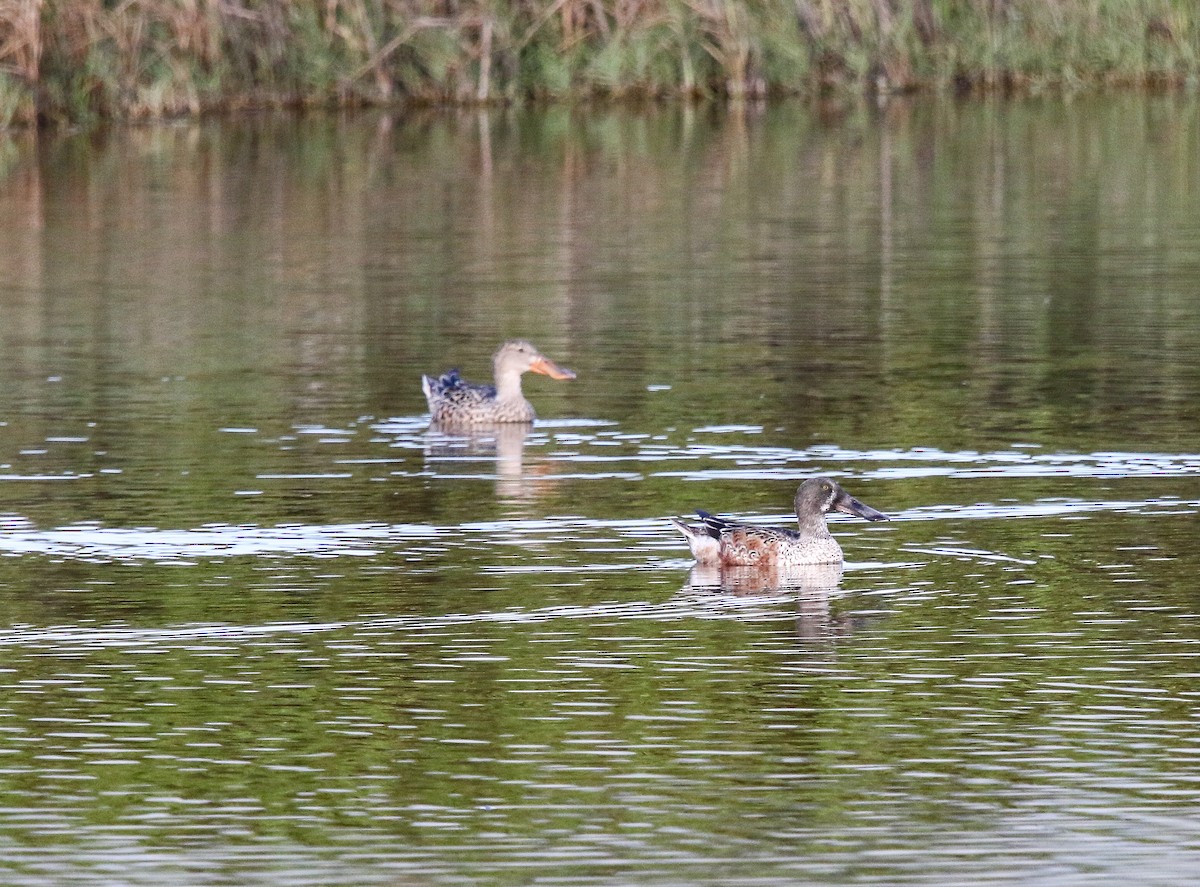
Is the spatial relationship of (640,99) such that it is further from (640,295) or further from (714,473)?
(714,473)

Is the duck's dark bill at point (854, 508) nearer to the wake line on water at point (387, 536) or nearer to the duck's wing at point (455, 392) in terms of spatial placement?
the wake line on water at point (387, 536)

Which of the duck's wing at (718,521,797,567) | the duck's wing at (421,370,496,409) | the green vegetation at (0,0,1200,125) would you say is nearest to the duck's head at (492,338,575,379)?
the duck's wing at (421,370,496,409)

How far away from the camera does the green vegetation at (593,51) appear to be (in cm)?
3850

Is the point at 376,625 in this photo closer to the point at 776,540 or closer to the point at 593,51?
the point at 776,540

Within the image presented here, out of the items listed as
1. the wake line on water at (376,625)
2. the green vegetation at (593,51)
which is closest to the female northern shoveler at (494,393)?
the wake line on water at (376,625)

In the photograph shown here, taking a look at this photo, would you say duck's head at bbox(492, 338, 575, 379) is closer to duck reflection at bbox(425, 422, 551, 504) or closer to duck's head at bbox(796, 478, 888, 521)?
duck reflection at bbox(425, 422, 551, 504)

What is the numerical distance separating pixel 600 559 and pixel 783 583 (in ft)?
2.73

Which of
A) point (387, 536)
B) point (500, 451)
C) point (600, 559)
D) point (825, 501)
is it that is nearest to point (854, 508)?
point (825, 501)

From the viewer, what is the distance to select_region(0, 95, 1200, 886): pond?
27.5 feet

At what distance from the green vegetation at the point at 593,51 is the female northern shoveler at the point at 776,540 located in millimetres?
26597

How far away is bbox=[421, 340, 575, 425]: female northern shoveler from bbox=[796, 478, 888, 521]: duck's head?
4428 mm

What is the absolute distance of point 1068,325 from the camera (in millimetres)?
19953

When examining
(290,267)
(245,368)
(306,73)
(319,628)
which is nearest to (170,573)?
(319,628)

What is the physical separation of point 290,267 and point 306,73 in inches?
646
